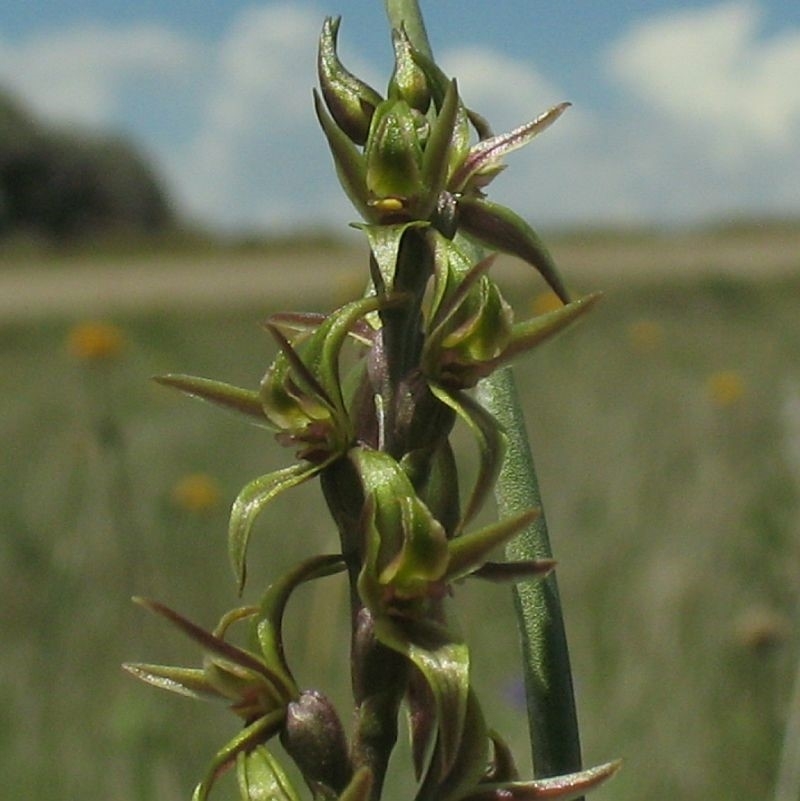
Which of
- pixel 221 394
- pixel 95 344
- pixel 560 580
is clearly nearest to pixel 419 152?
pixel 221 394

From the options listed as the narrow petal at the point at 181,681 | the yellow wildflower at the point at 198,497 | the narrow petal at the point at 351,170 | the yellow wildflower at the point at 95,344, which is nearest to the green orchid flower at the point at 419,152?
the narrow petal at the point at 351,170

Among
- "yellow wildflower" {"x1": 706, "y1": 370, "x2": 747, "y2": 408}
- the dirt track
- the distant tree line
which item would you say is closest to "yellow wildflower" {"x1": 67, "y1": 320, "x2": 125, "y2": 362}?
"yellow wildflower" {"x1": 706, "y1": 370, "x2": 747, "y2": 408}

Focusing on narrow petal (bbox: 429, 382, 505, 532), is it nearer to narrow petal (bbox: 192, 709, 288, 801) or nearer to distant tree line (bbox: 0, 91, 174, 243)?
narrow petal (bbox: 192, 709, 288, 801)

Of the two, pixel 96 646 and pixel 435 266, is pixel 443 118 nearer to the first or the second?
pixel 435 266

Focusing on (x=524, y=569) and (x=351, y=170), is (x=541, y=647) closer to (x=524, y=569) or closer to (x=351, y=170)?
(x=524, y=569)

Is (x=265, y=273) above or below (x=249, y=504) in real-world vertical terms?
above

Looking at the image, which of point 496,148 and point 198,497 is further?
point 198,497

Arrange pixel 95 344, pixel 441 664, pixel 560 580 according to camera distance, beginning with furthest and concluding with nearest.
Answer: pixel 560 580, pixel 95 344, pixel 441 664
